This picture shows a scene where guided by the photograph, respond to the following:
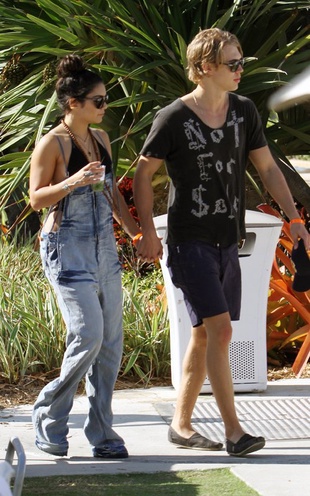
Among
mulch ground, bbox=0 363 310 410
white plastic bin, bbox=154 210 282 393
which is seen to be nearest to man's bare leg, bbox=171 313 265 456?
white plastic bin, bbox=154 210 282 393

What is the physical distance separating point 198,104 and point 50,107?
2858 millimetres

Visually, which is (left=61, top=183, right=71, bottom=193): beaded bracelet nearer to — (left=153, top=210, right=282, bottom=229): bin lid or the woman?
the woman

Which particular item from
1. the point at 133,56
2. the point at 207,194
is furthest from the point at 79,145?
the point at 133,56

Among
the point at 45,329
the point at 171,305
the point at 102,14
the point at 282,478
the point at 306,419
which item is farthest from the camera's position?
the point at 102,14

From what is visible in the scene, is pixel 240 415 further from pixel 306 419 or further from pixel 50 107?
pixel 50 107

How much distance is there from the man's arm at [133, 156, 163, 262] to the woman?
0.09 metres

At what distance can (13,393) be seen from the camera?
659 cm

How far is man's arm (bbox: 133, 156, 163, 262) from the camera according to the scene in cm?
509

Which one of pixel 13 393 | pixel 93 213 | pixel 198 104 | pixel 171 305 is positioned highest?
pixel 198 104

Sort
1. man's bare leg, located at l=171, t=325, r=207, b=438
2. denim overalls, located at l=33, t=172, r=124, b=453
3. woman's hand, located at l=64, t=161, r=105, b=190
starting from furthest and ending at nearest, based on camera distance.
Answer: man's bare leg, located at l=171, t=325, r=207, b=438, denim overalls, located at l=33, t=172, r=124, b=453, woman's hand, located at l=64, t=161, r=105, b=190

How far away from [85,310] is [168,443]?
0.90 m

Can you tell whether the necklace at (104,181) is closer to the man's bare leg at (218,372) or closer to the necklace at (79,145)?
the necklace at (79,145)

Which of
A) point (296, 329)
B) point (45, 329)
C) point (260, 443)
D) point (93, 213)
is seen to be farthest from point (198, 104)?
point (296, 329)

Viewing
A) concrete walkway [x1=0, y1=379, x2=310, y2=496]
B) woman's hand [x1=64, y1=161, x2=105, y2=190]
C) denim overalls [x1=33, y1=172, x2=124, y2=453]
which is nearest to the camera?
woman's hand [x1=64, y1=161, x2=105, y2=190]
